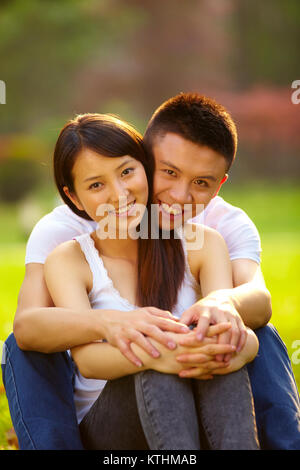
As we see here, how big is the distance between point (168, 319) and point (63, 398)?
47cm

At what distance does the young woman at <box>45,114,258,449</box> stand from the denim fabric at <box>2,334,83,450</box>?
0.07 meters

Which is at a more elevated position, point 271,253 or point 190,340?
point 190,340

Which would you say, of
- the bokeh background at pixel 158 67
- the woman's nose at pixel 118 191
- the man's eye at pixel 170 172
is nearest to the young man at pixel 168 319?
the man's eye at pixel 170 172

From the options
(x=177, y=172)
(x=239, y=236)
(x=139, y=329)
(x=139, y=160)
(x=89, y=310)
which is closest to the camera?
(x=139, y=329)

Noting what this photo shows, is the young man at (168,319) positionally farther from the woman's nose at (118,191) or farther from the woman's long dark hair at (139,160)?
the woman's nose at (118,191)

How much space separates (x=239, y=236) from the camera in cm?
237

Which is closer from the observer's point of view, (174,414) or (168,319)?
(174,414)

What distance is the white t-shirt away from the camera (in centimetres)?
222

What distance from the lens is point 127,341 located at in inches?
68.3

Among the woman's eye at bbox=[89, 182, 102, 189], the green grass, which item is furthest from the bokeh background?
the woman's eye at bbox=[89, 182, 102, 189]

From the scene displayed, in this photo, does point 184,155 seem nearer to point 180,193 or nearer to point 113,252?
point 180,193

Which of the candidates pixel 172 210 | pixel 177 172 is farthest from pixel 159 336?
pixel 177 172

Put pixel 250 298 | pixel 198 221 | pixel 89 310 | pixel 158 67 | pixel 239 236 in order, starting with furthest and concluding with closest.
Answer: pixel 158 67, pixel 198 221, pixel 239 236, pixel 250 298, pixel 89 310

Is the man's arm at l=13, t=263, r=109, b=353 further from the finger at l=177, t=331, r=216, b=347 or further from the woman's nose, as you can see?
the woman's nose
